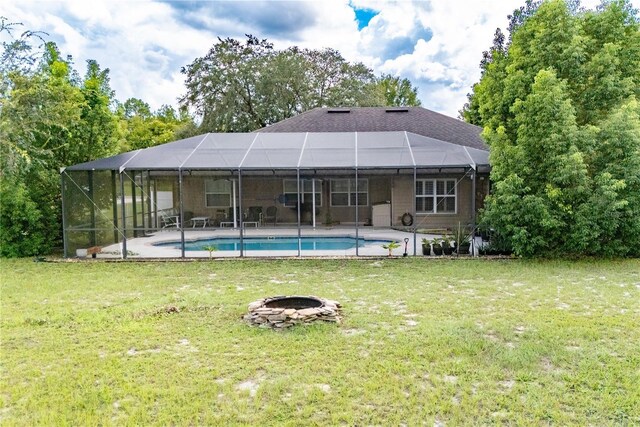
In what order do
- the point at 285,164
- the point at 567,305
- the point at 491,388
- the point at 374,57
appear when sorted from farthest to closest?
the point at 374,57 < the point at 285,164 < the point at 567,305 < the point at 491,388

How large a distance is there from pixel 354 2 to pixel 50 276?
1049 centimetres

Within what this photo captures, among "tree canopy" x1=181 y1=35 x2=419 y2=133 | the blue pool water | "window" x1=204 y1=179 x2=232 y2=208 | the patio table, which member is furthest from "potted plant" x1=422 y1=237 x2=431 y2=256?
"tree canopy" x1=181 y1=35 x2=419 y2=133

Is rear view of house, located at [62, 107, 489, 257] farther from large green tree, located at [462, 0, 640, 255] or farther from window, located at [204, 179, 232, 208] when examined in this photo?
large green tree, located at [462, 0, 640, 255]

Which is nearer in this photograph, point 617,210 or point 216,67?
point 617,210

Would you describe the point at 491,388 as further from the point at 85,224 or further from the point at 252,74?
the point at 252,74

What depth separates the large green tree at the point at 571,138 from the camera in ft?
30.9

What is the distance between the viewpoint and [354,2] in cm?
1273

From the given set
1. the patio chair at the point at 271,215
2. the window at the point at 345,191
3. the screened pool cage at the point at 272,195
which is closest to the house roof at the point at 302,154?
the screened pool cage at the point at 272,195

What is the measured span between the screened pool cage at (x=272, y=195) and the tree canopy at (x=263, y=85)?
37.1 ft

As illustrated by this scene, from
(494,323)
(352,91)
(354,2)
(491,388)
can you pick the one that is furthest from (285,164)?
(352,91)

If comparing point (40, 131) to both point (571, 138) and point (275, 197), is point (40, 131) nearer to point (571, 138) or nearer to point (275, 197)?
point (275, 197)

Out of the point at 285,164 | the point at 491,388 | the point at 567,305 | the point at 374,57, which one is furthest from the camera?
the point at 374,57

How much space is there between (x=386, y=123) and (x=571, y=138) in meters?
9.48

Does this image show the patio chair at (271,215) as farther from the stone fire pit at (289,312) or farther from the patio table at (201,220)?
the stone fire pit at (289,312)
